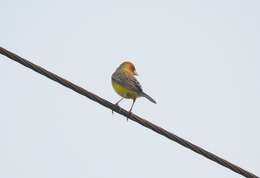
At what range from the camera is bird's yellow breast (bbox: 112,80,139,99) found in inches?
399

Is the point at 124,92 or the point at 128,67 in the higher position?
the point at 128,67

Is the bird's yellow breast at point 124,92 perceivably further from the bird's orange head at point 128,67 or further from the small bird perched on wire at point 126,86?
the bird's orange head at point 128,67

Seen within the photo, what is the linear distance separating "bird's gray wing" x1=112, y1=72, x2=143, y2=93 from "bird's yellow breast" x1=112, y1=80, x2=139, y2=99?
0.06m

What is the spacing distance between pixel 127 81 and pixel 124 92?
0.21 meters

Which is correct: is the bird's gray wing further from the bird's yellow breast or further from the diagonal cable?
the diagonal cable

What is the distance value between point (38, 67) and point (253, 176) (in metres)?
2.41

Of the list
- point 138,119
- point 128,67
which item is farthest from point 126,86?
point 138,119

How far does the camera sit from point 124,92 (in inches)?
408

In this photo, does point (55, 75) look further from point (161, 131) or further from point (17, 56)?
point (161, 131)

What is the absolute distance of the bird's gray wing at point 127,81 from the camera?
1003 centimetres

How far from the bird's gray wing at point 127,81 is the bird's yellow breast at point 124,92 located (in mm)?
56

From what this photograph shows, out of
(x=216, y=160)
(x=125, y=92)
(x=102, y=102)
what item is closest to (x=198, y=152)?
(x=216, y=160)

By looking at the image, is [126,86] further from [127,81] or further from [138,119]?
[138,119]

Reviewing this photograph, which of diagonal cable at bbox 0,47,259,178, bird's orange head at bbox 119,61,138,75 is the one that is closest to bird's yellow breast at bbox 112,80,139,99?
bird's orange head at bbox 119,61,138,75
